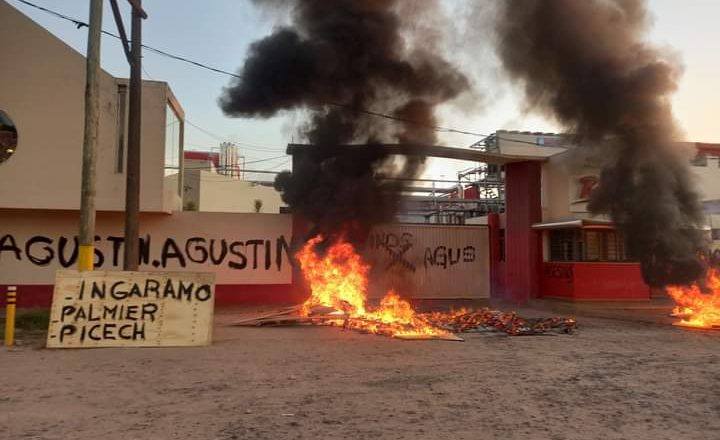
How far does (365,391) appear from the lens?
5.87 metres

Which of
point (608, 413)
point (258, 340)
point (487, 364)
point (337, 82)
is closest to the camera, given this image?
point (608, 413)

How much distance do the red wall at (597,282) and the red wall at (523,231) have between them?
24.2 inches

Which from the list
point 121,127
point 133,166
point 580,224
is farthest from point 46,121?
point 580,224

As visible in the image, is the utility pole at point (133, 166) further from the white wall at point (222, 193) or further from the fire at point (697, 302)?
the white wall at point (222, 193)

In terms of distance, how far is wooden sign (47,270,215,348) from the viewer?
8438 millimetres

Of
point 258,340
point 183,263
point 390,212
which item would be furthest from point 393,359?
point 183,263

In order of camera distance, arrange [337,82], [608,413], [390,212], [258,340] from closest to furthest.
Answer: [608,413], [258,340], [337,82], [390,212]

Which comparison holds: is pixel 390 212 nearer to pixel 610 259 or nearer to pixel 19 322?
pixel 610 259

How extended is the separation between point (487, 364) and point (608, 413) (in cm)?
239

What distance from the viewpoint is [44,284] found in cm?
1342

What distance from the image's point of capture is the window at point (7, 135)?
40.3ft

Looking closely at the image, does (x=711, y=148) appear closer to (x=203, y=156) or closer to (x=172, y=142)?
(x=172, y=142)

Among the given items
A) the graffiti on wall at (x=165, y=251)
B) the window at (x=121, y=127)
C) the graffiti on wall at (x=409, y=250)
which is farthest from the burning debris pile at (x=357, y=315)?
the window at (x=121, y=127)

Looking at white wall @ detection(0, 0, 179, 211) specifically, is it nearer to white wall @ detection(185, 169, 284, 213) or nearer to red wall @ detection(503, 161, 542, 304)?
red wall @ detection(503, 161, 542, 304)
